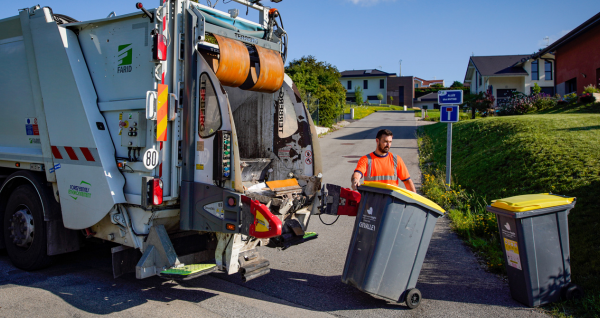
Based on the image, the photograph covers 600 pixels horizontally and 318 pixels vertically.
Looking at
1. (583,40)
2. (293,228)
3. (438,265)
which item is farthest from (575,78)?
(293,228)

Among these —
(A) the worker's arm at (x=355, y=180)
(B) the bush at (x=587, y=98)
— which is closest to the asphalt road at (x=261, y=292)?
(A) the worker's arm at (x=355, y=180)

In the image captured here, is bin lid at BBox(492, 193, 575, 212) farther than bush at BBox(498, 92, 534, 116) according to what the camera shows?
No

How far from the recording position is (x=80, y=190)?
171 inches

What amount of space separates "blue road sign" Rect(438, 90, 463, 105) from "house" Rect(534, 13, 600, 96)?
14.2 metres

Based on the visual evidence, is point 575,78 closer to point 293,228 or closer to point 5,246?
point 293,228

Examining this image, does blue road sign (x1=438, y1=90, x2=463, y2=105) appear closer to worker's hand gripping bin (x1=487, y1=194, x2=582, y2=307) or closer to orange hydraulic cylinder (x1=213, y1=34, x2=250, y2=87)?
worker's hand gripping bin (x1=487, y1=194, x2=582, y2=307)

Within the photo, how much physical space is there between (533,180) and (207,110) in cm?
564

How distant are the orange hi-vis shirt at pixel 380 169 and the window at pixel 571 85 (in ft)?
69.2

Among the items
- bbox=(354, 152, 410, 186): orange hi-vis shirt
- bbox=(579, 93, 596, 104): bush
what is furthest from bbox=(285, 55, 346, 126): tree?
bbox=(354, 152, 410, 186): orange hi-vis shirt

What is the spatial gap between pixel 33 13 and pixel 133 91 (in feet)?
5.60

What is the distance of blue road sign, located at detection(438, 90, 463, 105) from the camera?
25.0 feet

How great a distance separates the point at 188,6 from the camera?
13.1 ft

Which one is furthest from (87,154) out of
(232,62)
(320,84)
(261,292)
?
(320,84)

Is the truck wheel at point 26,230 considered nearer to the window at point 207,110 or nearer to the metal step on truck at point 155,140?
the metal step on truck at point 155,140
